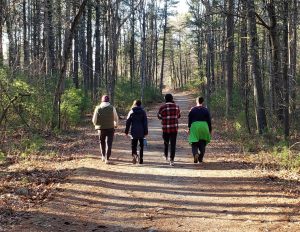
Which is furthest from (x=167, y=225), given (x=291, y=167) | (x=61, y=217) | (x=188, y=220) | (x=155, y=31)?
(x=155, y=31)

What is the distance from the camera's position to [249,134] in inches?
685

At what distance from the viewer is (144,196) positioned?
8227 mm

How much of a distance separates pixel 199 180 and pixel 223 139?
8329 millimetres

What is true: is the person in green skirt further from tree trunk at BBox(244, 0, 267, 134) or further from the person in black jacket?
tree trunk at BBox(244, 0, 267, 134)

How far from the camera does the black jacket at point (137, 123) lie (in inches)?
464

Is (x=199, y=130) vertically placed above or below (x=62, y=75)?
below

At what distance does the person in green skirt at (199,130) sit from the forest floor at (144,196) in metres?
0.47

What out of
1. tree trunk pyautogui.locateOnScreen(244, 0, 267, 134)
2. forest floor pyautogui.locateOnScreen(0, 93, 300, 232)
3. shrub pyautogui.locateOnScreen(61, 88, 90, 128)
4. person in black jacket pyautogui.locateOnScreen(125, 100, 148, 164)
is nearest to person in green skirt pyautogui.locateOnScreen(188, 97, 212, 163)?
forest floor pyautogui.locateOnScreen(0, 93, 300, 232)

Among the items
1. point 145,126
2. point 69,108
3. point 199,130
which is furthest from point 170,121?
point 69,108

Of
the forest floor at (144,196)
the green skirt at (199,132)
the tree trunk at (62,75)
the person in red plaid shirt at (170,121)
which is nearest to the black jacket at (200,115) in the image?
the green skirt at (199,132)

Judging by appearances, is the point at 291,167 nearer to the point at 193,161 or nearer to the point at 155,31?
the point at 193,161

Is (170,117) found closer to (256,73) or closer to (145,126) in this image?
(145,126)

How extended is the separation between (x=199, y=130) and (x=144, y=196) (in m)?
4.06

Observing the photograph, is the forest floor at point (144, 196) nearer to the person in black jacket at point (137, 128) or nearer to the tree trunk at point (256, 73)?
the person in black jacket at point (137, 128)
